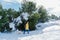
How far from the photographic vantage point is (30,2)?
2902 cm

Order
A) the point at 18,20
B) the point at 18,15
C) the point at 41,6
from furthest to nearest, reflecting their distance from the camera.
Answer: the point at 41,6, the point at 18,15, the point at 18,20

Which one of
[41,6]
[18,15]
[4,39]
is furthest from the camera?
[41,6]

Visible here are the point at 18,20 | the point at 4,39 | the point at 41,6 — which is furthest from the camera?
the point at 41,6

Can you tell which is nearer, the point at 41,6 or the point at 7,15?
the point at 7,15

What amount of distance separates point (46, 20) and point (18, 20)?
8.04 meters

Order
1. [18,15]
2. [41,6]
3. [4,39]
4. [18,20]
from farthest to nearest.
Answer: [41,6] → [18,15] → [18,20] → [4,39]

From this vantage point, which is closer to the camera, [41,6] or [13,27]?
[13,27]

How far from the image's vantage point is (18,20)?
A: 26.8m

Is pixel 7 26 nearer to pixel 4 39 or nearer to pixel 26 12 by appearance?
pixel 26 12

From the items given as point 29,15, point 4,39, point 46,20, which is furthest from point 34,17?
point 4,39

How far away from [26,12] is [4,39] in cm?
1323

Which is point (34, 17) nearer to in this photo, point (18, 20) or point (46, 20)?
point (18, 20)

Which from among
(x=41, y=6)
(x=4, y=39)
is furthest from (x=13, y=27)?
(x=4, y=39)

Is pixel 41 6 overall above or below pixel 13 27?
above
